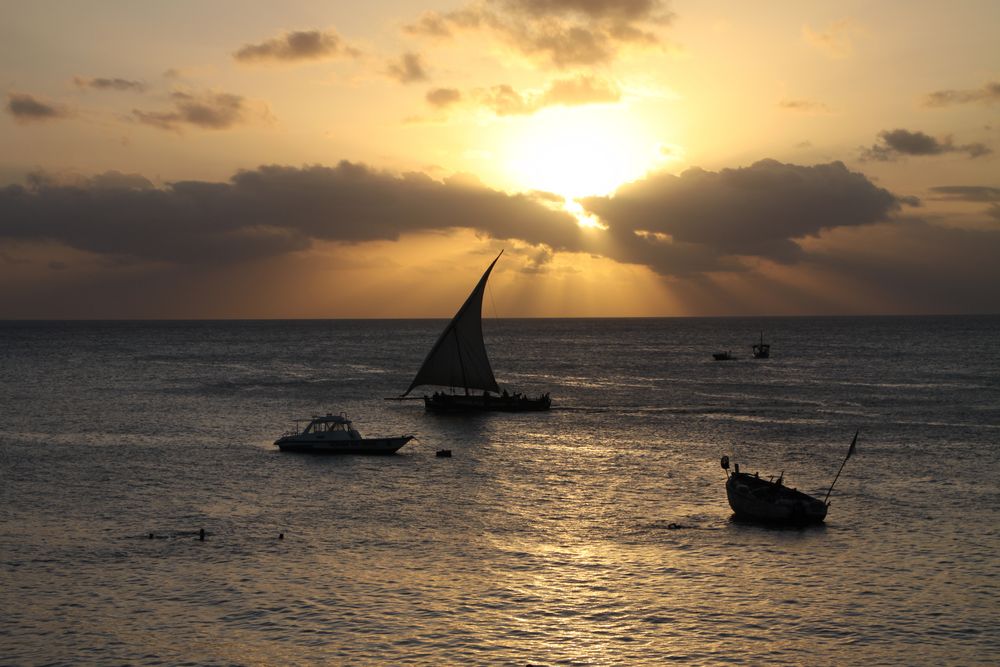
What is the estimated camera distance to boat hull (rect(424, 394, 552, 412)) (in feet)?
328

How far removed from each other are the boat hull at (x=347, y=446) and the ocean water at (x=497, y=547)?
4.19 feet

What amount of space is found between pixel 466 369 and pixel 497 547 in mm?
57172

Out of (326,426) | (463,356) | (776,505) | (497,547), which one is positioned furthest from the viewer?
(463,356)

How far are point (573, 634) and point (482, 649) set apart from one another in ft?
11.2

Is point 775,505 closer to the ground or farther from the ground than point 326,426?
closer to the ground

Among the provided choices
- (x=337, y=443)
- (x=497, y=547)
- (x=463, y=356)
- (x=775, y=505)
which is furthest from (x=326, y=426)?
(x=775, y=505)

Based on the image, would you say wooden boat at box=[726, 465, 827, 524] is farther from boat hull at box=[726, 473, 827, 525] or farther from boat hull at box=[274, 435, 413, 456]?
boat hull at box=[274, 435, 413, 456]

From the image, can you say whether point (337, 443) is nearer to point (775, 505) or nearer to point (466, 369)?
point (466, 369)

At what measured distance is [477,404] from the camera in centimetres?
10000

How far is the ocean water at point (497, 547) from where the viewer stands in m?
32.8

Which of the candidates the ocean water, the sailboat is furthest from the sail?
the ocean water

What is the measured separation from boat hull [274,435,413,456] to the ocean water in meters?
1.28

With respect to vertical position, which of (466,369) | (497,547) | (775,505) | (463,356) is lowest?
(497,547)

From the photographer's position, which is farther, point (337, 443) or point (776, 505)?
point (337, 443)
